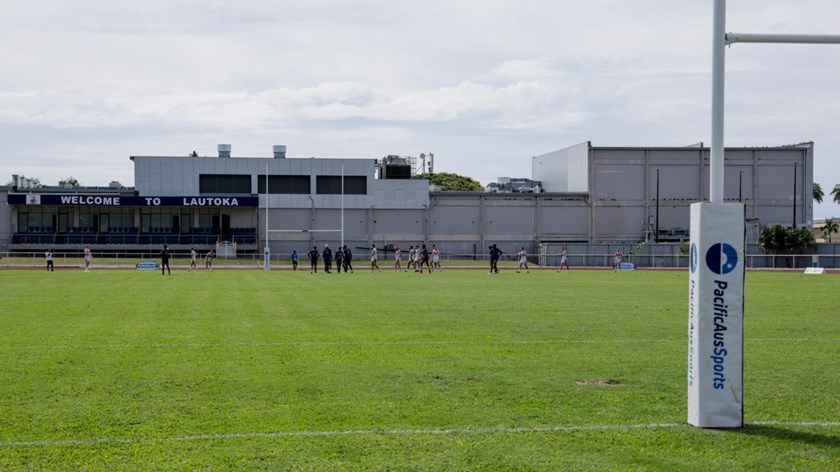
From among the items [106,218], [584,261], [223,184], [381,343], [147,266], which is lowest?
[147,266]

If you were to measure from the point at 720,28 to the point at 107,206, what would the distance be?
8182 cm

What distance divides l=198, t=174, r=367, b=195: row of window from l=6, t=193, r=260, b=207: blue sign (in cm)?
394

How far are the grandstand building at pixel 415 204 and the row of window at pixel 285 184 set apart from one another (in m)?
0.10

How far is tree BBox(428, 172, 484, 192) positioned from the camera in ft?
440

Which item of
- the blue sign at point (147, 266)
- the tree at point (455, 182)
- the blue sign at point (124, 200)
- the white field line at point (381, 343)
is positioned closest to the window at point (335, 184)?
the blue sign at point (124, 200)

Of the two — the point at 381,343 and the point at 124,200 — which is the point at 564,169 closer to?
the point at 124,200

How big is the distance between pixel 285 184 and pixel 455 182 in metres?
53.4

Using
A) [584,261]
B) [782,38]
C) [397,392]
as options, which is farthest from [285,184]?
[782,38]

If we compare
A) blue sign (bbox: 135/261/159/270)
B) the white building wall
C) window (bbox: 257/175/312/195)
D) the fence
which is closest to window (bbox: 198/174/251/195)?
window (bbox: 257/175/312/195)

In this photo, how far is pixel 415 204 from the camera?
86.1 meters

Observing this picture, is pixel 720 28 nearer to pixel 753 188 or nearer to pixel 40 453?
pixel 40 453

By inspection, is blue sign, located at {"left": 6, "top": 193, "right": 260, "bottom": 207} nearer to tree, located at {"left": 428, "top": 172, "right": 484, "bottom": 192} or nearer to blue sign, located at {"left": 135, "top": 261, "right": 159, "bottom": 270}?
blue sign, located at {"left": 135, "top": 261, "right": 159, "bottom": 270}

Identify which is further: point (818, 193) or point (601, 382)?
point (818, 193)

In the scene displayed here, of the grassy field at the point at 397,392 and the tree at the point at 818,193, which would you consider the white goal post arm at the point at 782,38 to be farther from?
the tree at the point at 818,193
